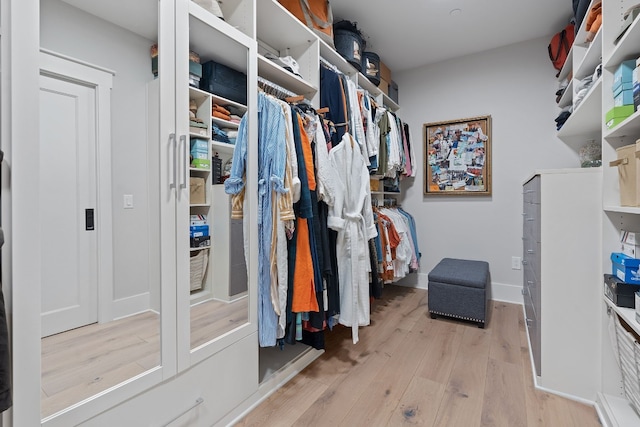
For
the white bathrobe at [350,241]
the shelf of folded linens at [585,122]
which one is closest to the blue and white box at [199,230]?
the white bathrobe at [350,241]

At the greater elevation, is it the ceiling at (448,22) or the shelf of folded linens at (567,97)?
the ceiling at (448,22)

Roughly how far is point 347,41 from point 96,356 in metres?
2.50

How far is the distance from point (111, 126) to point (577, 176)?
2045 mm

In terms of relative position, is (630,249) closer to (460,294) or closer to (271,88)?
(460,294)

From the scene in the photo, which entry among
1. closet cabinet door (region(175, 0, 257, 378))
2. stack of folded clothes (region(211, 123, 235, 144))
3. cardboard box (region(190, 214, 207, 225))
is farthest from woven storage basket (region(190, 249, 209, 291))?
stack of folded clothes (region(211, 123, 235, 144))

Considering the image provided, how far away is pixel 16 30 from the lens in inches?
30.6

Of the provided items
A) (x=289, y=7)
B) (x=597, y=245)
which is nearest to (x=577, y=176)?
(x=597, y=245)

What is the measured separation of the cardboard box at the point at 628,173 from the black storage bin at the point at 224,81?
1.60 metres

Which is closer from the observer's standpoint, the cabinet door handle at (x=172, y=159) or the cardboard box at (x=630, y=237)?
the cabinet door handle at (x=172, y=159)

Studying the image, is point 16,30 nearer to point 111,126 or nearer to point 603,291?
point 111,126

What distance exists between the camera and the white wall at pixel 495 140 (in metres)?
2.86

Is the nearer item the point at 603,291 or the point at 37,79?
→ the point at 37,79

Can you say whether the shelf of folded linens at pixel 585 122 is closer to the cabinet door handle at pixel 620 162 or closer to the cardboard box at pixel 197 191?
the cabinet door handle at pixel 620 162

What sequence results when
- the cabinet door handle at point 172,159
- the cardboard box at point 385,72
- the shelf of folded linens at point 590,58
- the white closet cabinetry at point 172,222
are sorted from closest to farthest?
the white closet cabinetry at point 172,222, the cabinet door handle at point 172,159, the shelf of folded linens at point 590,58, the cardboard box at point 385,72
